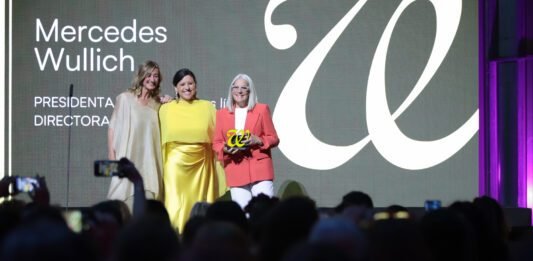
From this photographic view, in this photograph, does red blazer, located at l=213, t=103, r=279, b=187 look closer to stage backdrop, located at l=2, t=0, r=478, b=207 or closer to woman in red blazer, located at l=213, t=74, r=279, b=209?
woman in red blazer, located at l=213, t=74, r=279, b=209

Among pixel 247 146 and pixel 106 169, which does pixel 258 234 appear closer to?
pixel 106 169

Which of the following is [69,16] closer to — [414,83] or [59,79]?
[59,79]

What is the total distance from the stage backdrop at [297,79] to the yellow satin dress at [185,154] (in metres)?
2.45

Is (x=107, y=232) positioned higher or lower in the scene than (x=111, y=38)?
lower

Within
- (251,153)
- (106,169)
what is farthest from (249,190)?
(106,169)

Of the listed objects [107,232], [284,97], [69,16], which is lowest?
[107,232]

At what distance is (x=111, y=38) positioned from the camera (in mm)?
12281

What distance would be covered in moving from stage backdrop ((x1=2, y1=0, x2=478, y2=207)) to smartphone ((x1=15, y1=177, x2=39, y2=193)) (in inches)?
255

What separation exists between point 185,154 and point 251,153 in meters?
0.57

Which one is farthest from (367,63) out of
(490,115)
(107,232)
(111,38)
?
(107,232)

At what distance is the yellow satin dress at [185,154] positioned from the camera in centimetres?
970

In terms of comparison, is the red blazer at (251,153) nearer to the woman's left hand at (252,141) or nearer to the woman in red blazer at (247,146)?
the woman in red blazer at (247,146)

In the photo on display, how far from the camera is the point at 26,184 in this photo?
5781mm

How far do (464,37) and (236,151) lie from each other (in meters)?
4.02
